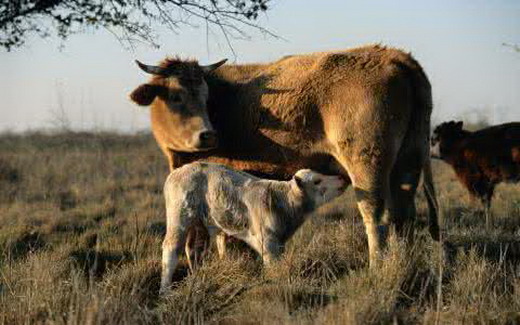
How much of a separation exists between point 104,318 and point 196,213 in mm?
2146

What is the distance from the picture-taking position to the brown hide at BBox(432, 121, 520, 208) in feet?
39.1

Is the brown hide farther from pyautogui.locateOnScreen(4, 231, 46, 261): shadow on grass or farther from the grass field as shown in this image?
pyautogui.locateOnScreen(4, 231, 46, 261): shadow on grass

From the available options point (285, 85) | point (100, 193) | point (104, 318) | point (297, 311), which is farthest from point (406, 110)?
point (100, 193)

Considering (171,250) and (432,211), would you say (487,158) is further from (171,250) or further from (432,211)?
(171,250)

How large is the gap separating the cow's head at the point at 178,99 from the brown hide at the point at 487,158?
6.02 metres

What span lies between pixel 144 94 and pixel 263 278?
2927mm

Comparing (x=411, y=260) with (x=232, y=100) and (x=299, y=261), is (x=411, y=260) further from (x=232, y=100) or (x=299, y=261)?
(x=232, y=100)

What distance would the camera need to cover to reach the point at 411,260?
239 inches

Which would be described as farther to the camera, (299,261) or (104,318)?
(299,261)

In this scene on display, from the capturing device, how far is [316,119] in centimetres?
723

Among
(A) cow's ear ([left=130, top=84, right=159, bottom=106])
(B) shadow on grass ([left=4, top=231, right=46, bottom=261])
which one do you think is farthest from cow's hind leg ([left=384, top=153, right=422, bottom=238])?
(B) shadow on grass ([left=4, top=231, right=46, bottom=261])

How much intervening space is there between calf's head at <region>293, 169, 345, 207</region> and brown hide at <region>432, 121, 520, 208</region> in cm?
561

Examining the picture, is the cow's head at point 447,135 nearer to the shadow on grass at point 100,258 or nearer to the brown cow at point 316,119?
the brown cow at point 316,119

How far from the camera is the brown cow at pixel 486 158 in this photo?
11914mm
